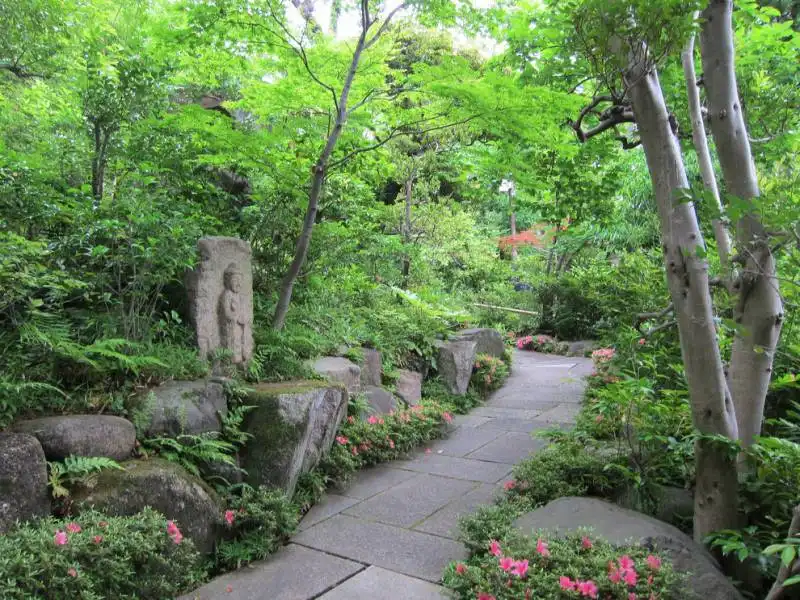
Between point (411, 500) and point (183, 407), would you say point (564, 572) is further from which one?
point (183, 407)

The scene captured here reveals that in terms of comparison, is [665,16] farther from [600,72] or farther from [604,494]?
[604,494]

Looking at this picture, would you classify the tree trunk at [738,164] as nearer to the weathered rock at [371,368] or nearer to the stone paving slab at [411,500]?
the stone paving slab at [411,500]

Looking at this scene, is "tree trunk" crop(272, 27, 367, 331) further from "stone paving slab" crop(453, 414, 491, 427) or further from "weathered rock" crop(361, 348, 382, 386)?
"stone paving slab" crop(453, 414, 491, 427)

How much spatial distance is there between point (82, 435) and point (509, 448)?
3.66 metres

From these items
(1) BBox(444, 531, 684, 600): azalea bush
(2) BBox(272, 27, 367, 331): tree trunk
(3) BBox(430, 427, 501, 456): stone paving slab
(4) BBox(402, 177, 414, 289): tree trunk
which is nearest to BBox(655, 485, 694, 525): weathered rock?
(1) BBox(444, 531, 684, 600): azalea bush

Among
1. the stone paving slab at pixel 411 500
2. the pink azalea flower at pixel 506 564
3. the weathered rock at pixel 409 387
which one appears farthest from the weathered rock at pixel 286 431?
the weathered rock at pixel 409 387

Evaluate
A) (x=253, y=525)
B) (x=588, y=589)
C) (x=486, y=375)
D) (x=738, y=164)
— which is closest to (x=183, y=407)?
(x=253, y=525)

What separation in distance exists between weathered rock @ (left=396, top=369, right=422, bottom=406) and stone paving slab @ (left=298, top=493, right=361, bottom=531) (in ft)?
6.75

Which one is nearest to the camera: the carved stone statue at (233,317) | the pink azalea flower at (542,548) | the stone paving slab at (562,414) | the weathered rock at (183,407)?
the pink azalea flower at (542,548)

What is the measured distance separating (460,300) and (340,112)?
23.4 feet

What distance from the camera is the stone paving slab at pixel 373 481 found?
4.40 meters

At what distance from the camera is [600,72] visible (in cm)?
248

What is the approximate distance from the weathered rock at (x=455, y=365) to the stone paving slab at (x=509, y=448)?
146cm

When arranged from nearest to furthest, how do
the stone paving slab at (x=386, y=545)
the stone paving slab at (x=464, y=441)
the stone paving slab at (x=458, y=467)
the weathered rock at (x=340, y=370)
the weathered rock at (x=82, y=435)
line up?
the weathered rock at (x=82, y=435) → the stone paving slab at (x=386, y=545) → the stone paving slab at (x=458, y=467) → the weathered rock at (x=340, y=370) → the stone paving slab at (x=464, y=441)
